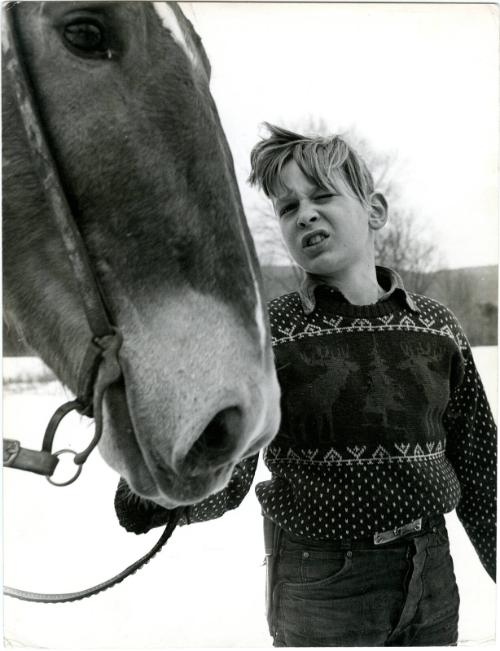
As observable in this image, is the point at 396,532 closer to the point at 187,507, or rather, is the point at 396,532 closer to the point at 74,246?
the point at 187,507

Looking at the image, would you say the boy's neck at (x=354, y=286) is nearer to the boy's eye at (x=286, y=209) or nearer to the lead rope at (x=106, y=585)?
the boy's eye at (x=286, y=209)

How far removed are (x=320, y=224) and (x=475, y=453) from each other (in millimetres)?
308

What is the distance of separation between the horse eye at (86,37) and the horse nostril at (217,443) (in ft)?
0.93

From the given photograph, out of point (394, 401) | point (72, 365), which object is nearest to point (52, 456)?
point (72, 365)

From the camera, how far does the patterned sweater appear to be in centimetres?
61

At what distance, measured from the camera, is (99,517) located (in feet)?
2.29

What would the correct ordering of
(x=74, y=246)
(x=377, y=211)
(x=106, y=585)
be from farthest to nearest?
(x=377, y=211) → (x=106, y=585) → (x=74, y=246)

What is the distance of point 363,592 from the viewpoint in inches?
24.3

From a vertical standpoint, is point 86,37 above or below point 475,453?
Result: above

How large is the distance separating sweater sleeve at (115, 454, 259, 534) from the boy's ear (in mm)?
287

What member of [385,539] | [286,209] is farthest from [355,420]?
[286,209]

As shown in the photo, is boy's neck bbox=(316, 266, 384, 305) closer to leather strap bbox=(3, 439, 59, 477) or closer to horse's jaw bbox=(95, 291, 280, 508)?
horse's jaw bbox=(95, 291, 280, 508)

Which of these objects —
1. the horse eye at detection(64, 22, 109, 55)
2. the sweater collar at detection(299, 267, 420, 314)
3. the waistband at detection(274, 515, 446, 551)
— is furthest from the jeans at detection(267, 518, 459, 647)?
the horse eye at detection(64, 22, 109, 55)

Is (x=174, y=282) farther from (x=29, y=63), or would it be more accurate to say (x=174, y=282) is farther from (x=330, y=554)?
(x=330, y=554)
